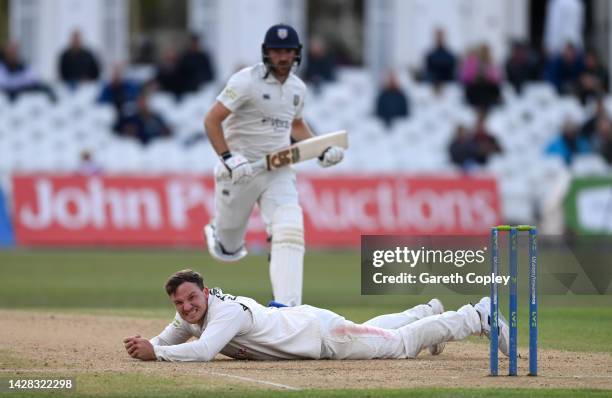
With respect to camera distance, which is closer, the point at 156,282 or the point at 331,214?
the point at 156,282

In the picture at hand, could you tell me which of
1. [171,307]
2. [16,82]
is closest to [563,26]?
[16,82]

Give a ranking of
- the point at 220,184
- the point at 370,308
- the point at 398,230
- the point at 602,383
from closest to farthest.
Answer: the point at 602,383 → the point at 220,184 → the point at 370,308 → the point at 398,230

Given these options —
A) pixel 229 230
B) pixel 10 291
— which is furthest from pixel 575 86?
pixel 229 230

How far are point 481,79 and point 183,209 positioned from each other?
21.1 feet

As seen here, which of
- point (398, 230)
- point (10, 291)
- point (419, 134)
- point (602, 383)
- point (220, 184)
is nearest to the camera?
point (602, 383)

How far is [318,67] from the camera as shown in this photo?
26.8 meters

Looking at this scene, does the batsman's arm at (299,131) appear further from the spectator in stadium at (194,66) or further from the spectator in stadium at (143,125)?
the spectator in stadium at (194,66)

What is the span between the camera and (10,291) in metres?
16.9

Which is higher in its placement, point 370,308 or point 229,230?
point 229,230

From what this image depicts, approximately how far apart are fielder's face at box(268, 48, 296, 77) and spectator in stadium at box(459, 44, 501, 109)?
1514cm

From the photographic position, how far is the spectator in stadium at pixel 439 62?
2669 cm

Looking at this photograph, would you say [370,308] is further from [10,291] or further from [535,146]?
[535,146]

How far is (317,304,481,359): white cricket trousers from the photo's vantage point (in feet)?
30.7

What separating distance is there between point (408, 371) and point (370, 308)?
5.41 meters
